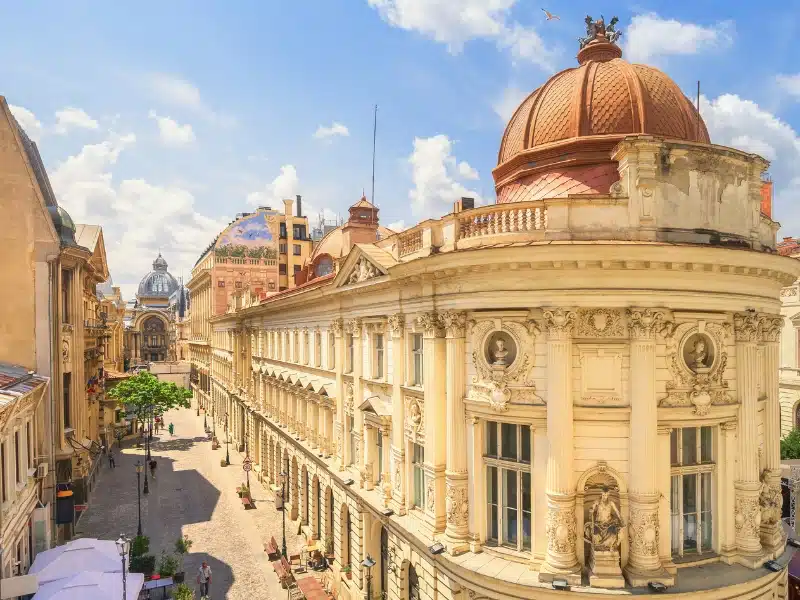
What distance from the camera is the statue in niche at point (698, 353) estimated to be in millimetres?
14539

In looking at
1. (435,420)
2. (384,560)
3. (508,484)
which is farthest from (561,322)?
(384,560)

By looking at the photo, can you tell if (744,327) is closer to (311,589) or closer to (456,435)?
(456,435)

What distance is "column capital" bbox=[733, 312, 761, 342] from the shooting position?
15.1 m

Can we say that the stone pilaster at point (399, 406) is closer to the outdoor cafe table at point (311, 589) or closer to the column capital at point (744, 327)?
the outdoor cafe table at point (311, 589)

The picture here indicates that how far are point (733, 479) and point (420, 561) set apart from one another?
9.41 m

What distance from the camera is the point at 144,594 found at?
2288cm

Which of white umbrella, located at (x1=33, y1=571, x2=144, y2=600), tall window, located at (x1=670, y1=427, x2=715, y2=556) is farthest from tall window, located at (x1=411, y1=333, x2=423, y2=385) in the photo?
white umbrella, located at (x1=33, y1=571, x2=144, y2=600)

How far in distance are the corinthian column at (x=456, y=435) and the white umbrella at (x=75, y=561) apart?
40.7ft

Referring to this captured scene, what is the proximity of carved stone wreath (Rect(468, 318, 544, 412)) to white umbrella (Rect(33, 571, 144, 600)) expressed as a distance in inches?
518

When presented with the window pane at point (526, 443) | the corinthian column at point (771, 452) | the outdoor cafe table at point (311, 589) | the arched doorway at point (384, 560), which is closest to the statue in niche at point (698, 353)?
the corinthian column at point (771, 452)

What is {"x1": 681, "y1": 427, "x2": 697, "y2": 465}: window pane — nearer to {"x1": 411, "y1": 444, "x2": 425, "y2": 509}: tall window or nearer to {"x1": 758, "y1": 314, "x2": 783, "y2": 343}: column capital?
{"x1": 758, "y1": 314, "x2": 783, "y2": 343}: column capital

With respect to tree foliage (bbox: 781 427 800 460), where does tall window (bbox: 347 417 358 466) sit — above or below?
above

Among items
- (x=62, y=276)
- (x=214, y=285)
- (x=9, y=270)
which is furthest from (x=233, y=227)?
(x=9, y=270)

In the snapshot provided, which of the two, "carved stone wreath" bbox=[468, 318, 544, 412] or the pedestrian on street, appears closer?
"carved stone wreath" bbox=[468, 318, 544, 412]
